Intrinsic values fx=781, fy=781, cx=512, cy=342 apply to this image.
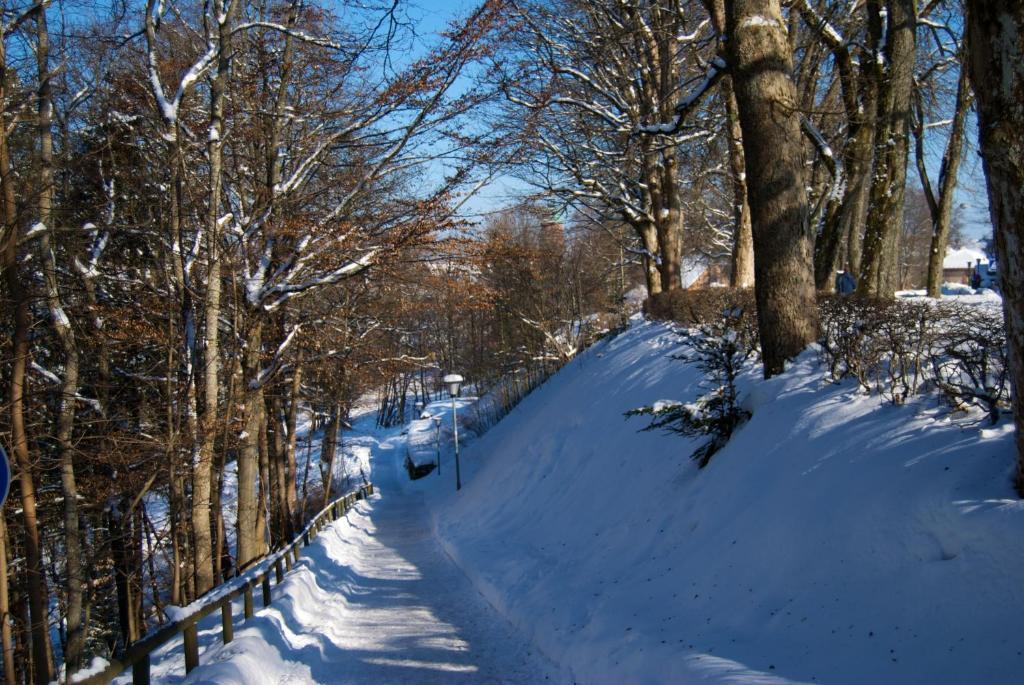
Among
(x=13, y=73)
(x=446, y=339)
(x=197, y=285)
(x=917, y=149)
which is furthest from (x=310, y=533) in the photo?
(x=446, y=339)

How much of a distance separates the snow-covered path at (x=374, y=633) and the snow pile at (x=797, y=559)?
1.56 ft

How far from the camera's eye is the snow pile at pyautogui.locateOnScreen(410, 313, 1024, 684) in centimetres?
442

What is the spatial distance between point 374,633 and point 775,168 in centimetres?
723

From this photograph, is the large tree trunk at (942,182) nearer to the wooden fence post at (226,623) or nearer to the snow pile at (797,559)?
the snow pile at (797,559)

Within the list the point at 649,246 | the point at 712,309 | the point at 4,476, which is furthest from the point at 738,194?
the point at 4,476

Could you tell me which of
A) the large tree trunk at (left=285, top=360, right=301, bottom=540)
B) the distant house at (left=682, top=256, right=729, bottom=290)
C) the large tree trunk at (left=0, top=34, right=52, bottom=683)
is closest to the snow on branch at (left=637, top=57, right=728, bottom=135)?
the large tree trunk at (left=0, top=34, right=52, bottom=683)

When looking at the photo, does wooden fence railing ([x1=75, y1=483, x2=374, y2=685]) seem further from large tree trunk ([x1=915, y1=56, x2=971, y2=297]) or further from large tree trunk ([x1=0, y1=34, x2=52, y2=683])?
large tree trunk ([x1=915, y1=56, x2=971, y2=297])

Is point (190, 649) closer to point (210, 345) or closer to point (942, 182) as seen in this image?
point (210, 345)

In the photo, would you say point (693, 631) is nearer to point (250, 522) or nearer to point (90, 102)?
point (250, 522)

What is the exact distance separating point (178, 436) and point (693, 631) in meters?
8.57

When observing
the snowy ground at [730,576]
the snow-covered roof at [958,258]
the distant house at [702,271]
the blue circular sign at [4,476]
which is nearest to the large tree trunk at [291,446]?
Result: the snowy ground at [730,576]

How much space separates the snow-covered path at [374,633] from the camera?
7.39m

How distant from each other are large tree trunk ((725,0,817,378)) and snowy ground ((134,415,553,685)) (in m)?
4.66

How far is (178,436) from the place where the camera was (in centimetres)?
1171
